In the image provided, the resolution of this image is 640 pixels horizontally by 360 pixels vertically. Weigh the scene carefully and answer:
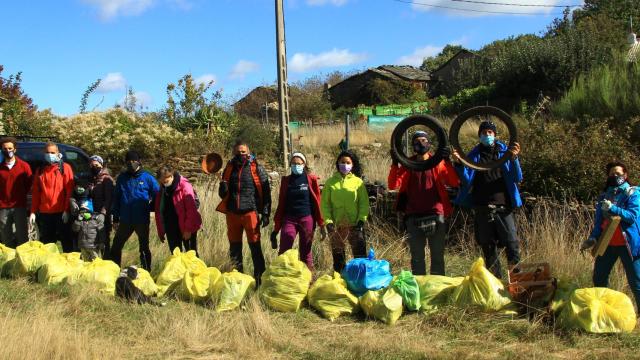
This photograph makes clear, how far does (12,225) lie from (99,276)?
8.39 feet

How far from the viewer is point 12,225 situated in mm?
7914

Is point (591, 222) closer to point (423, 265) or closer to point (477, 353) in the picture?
point (423, 265)

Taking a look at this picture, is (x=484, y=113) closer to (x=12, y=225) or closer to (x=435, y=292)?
(x=435, y=292)

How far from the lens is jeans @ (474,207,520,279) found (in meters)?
5.70

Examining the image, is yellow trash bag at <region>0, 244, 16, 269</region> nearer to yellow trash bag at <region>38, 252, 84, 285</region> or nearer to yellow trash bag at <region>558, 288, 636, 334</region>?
yellow trash bag at <region>38, 252, 84, 285</region>

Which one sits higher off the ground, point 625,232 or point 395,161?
point 395,161

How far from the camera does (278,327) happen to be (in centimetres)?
507

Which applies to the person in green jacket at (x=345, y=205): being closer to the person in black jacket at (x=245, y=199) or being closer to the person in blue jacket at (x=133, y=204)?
the person in black jacket at (x=245, y=199)

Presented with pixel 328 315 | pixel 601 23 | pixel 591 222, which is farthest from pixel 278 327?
pixel 601 23

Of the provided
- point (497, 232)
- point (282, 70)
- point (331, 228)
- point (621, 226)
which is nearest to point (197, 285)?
point (331, 228)

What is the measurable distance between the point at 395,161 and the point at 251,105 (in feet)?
106

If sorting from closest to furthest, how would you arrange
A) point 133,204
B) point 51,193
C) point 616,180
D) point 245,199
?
point 616,180, point 245,199, point 133,204, point 51,193

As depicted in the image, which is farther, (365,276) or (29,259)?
(29,259)

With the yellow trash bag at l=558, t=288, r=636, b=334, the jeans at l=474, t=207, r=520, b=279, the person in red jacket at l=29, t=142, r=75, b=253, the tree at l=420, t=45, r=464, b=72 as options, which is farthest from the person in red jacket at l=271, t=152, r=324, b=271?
the tree at l=420, t=45, r=464, b=72
